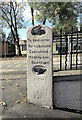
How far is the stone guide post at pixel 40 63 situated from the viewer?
10.7 feet

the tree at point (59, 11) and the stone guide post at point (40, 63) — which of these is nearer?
the stone guide post at point (40, 63)

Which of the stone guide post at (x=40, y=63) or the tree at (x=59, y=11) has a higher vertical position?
the tree at (x=59, y=11)

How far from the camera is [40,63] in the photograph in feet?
10.9

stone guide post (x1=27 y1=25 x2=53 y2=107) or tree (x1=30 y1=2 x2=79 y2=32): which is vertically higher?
tree (x1=30 y1=2 x2=79 y2=32)

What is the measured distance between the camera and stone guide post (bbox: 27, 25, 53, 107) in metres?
3.25

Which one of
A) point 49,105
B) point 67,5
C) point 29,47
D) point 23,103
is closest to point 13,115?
point 23,103

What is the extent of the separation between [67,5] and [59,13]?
74 cm

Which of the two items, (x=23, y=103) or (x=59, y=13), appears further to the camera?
(x=59, y=13)

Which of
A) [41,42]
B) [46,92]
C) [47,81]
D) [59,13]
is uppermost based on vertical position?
[59,13]

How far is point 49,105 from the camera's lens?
132 inches

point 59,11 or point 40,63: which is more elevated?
point 59,11

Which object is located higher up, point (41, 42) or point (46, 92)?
point (41, 42)

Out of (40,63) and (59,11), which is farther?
(59,11)

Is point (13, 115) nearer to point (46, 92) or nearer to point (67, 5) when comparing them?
point (46, 92)
